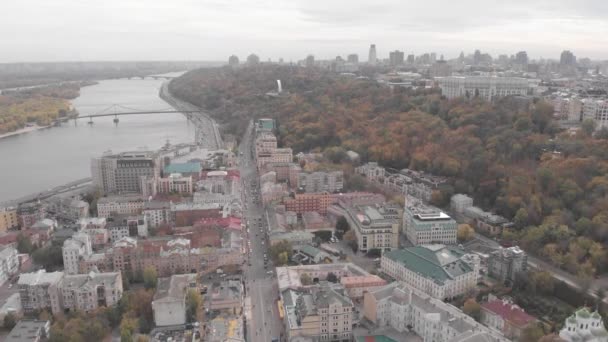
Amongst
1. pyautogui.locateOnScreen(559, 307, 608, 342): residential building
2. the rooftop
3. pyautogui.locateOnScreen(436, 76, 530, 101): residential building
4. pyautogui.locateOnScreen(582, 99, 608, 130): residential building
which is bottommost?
the rooftop

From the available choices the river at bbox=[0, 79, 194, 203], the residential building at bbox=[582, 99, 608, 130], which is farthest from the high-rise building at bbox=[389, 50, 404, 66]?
the residential building at bbox=[582, 99, 608, 130]

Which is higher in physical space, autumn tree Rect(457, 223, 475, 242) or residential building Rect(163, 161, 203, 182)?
residential building Rect(163, 161, 203, 182)

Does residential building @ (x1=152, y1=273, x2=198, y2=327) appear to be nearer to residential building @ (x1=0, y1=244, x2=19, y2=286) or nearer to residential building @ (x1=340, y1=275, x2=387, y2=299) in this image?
residential building @ (x1=340, y1=275, x2=387, y2=299)

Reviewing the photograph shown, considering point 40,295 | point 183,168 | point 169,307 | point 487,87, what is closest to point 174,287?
point 169,307

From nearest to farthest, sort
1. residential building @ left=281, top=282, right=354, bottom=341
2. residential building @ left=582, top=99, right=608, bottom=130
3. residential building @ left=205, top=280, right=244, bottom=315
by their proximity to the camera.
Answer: residential building @ left=281, top=282, right=354, bottom=341
residential building @ left=205, top=280, right=244, bottom=315
residential building @ left=582, top=99, right=608, bottom=130

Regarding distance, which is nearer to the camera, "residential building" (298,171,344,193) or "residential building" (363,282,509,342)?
"residential building" (363,282,509,342)

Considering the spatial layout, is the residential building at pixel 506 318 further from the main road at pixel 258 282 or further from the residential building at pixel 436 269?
the main road at pixel 258 282

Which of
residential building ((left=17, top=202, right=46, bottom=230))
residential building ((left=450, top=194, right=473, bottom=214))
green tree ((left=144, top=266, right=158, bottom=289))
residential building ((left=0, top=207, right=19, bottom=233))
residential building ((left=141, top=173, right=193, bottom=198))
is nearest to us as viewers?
green tree ((left=144, top=266, right=158, bottom=289))
